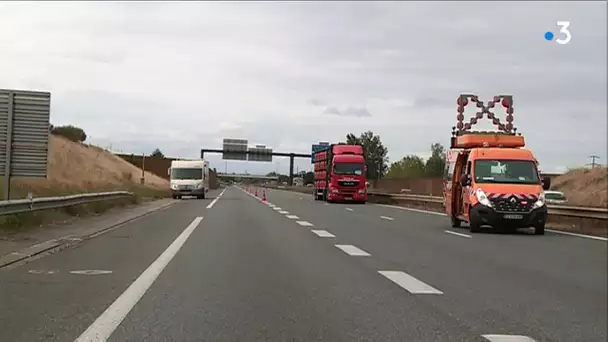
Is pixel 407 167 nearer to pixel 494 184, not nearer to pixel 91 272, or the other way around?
pixel 494 184

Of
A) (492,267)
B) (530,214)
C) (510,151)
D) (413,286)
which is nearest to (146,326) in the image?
(413,286)

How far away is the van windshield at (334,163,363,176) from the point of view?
48.0 metres

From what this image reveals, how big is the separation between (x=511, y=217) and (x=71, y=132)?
8298 cm

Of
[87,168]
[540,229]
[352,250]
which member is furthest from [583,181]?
[352,250]

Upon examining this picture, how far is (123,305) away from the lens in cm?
843

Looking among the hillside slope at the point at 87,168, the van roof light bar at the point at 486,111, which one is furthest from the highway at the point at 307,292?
the hillside slope at the point at 87,168

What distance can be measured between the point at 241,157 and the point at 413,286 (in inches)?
3792

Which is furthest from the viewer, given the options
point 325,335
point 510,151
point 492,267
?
point 510,151

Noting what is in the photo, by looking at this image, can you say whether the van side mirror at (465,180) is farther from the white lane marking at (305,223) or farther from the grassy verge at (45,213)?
the grassy verge at (45,213)

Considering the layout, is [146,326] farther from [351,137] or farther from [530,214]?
[351,137]

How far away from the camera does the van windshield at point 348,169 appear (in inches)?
1890

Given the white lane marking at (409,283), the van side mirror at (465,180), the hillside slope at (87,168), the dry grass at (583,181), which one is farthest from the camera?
the dry grass at (583,181)

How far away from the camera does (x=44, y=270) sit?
1149cm

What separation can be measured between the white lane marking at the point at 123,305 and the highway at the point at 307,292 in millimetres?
19
